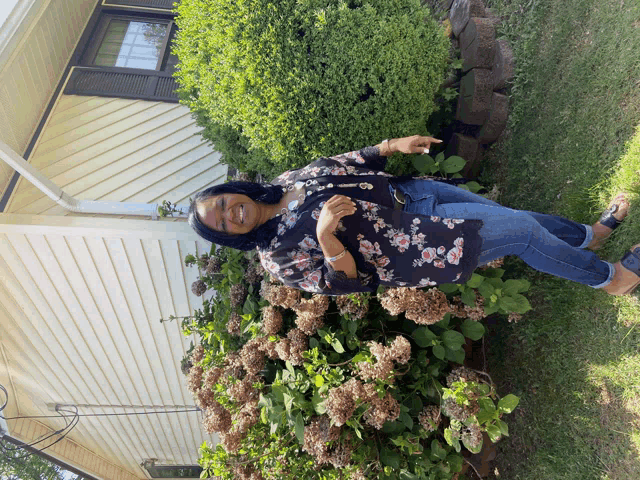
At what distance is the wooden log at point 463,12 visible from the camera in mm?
3617

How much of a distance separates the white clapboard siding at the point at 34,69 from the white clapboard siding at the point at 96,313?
2.76ft

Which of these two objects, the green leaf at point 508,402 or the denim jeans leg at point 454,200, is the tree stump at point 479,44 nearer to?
the denim jeans leg at point 454,200

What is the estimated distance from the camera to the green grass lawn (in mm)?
2648

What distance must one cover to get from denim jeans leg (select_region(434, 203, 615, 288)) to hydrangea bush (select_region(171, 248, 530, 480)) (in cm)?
38

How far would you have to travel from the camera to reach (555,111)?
3227 millimetres

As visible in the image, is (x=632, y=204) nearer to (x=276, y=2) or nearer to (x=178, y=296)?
(x=276, y=2)

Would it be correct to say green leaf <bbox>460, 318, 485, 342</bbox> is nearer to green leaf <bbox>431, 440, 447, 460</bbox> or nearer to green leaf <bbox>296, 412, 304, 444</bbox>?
green leaf <bbox>431, 440, 447, 460</bbox>

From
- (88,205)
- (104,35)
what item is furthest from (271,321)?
(104,35)

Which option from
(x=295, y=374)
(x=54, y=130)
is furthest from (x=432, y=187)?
(x=54, y=130)

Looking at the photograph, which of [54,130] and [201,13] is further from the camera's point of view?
[54,130]

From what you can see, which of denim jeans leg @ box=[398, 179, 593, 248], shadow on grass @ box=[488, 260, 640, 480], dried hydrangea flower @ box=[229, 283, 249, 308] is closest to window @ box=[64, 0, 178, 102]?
dried hydrangea flower @ box=[229, 283, 249, 308]

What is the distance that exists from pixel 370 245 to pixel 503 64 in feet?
8.21

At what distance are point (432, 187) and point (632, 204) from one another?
127 cm

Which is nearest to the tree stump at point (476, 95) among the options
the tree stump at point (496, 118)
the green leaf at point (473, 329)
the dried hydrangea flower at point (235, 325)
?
the tree stump at point (496, 118)
